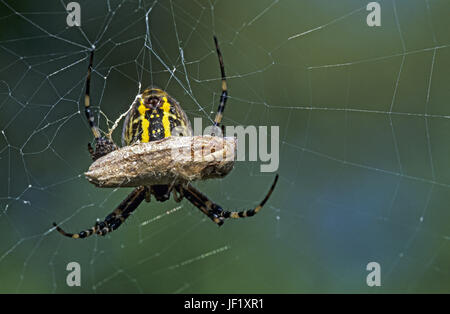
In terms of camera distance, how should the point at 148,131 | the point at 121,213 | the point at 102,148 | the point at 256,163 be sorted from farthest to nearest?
the point at 256,163 < the point at 121,213 < the point at 148,131 < the point at 102,148

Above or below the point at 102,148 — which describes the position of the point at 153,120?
above

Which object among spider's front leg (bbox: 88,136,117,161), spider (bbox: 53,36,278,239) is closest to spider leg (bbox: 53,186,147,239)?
spider (bbox: 53,36,278,239)

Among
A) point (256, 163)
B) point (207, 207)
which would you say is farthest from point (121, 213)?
point (256, 163)

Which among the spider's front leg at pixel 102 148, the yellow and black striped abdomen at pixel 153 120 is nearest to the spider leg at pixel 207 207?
the yellow and black striped abdomen at pixel 153 120

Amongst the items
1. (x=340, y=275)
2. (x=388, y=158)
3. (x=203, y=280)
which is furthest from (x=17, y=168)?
(x=388, y=158)

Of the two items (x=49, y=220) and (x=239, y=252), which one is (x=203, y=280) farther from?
(x=49, y=220)

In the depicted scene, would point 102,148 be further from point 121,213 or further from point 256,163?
point 256,163
